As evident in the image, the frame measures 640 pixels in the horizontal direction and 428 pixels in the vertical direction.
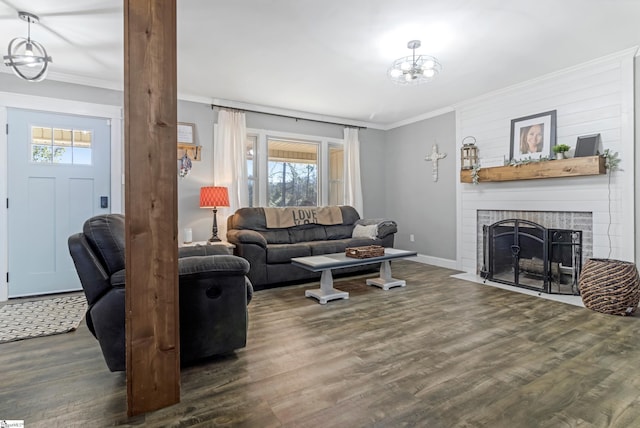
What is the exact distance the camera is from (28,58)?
271 centimetres

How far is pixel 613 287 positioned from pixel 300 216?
3.61m

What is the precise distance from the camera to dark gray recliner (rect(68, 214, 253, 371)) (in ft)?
5.88

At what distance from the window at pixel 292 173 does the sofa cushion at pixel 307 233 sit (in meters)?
0.60

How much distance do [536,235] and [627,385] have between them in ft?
7.73

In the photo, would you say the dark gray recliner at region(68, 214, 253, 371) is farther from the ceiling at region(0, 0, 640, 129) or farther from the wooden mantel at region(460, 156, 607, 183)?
the wooden mantel at region(460, 156, 607, 183)

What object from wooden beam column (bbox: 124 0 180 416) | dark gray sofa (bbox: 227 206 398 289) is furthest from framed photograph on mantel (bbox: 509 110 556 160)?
wooden beam column (bbox: 124 0 180 416)

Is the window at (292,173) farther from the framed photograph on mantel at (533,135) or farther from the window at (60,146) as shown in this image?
the framed photograph on mantel at (533,135)

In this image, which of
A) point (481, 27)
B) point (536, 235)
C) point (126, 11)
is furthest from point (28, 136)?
point (536, 235)

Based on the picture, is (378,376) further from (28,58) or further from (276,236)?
(28,58)

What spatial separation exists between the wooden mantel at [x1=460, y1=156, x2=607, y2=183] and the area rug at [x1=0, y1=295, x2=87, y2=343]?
483 cm

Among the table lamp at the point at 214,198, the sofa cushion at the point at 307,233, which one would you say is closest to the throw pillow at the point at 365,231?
the sofa cushion at the point at 307,233

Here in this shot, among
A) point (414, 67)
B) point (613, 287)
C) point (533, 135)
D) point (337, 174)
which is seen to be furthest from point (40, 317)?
point (533, 135)

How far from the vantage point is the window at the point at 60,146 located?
3617 millimetres

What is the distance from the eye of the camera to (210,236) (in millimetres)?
4594
